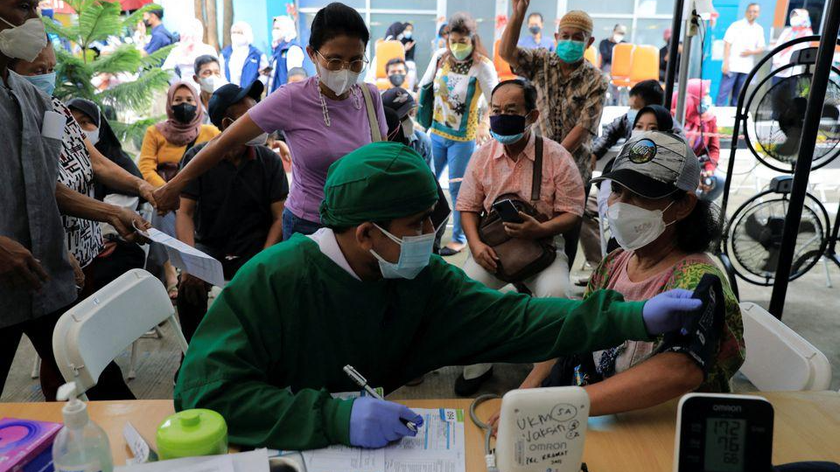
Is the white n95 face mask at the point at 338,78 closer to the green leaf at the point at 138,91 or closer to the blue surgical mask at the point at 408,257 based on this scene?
the blue surgical mask at the point at 408,257

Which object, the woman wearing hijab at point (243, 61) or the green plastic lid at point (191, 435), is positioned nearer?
the green plastic lid at point (191, 435)

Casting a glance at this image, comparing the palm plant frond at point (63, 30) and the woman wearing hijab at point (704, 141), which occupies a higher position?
the palm plant frond at point (63, 30)

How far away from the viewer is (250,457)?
1.06 m

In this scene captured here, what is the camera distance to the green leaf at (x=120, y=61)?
4141 millimetres

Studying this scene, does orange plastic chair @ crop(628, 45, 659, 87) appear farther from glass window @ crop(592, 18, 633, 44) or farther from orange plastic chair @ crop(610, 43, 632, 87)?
glass window @ crop(592, 18, 633, 44)

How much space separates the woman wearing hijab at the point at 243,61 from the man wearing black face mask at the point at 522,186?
4.93 meters

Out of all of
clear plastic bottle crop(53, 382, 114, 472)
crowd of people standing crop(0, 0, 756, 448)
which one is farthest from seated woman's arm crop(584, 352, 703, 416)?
clear plastic bottle crop(53, 382, 114, 472)

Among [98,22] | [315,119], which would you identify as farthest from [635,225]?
[98,22]

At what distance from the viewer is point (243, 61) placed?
7.65 metres

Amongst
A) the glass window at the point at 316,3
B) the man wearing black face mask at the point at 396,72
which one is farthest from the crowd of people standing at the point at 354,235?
the glass window at the point at 316,3

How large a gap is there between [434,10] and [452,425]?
30.4 feet

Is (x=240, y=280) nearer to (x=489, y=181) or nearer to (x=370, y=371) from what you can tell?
(x=370, y=371)

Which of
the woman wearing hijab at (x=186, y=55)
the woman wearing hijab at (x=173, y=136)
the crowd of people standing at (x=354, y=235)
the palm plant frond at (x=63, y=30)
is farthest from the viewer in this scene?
the woman wearing hijab at (x=186, y=55)

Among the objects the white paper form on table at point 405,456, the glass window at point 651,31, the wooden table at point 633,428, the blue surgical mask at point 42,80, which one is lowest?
the wooden table at point 633,428
